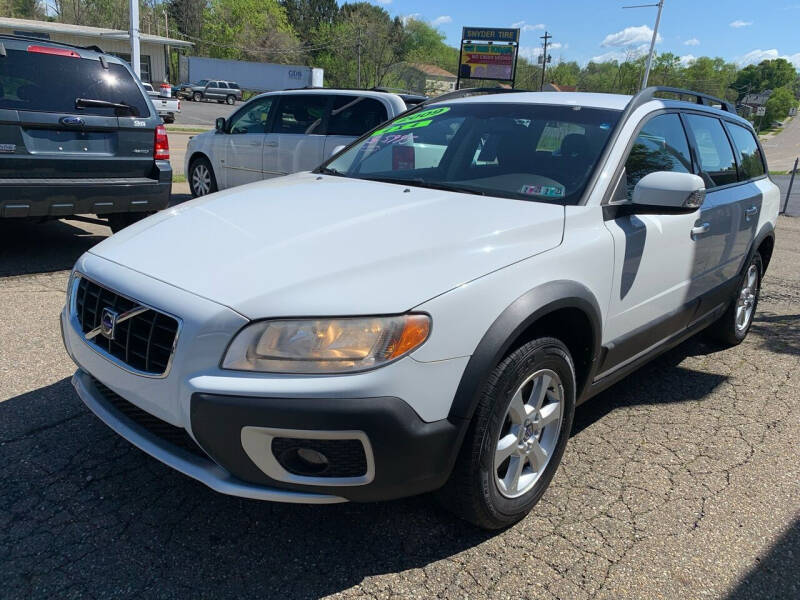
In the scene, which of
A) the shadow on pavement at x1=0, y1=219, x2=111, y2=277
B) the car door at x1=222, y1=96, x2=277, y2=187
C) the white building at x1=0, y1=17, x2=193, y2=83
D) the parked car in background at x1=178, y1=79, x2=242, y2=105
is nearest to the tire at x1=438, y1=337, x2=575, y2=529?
the shadow on pavement at x1=0, y1=219, x2=111, y2=277

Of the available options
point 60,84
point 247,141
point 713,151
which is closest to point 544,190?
point 713,151

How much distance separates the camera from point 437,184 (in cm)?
303

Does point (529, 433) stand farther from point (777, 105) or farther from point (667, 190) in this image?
point (777, 105)

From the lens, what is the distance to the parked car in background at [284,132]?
7512mm

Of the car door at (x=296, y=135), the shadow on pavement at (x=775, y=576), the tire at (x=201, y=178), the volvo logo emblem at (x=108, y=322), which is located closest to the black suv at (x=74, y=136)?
the car door at (x=296, y=135)

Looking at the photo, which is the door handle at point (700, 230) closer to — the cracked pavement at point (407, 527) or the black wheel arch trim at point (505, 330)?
the cracked pavement at point (407, 527)

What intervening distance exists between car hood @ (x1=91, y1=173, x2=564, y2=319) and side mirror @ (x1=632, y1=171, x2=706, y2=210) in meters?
0.40

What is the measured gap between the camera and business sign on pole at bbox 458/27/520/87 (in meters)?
30.6

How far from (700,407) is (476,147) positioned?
204 cm

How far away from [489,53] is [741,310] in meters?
29.1

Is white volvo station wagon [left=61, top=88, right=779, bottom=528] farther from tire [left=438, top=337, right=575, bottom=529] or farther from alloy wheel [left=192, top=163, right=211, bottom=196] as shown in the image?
alloy wheel [left=192, top=163, right=211, bottom=196]

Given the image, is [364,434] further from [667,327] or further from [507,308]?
[667,327]

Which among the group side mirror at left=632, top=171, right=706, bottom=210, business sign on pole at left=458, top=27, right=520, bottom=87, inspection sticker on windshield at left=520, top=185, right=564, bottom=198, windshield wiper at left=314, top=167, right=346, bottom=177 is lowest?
windshield wiper at left=314, top=167, right=346, bottom=177

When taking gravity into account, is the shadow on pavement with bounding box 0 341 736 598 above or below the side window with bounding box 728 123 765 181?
below
